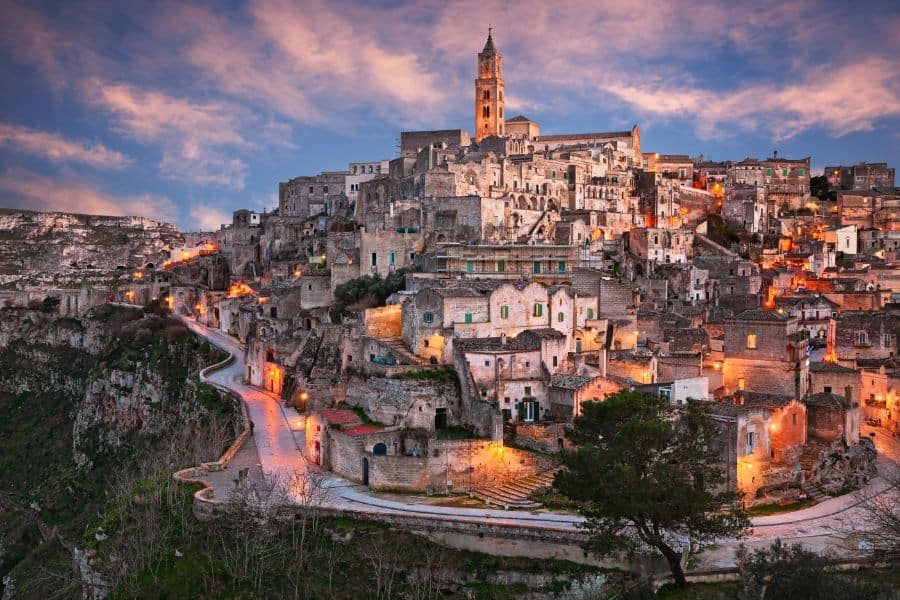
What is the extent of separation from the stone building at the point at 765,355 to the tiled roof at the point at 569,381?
8.72m

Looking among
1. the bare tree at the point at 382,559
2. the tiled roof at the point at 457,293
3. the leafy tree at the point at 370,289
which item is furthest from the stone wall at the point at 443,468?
the leafy tree at the point at 370,289

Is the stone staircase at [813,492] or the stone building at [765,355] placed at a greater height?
the stone building at [765,355]

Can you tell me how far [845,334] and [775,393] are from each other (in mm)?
11094

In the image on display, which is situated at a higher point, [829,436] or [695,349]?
[695,349]

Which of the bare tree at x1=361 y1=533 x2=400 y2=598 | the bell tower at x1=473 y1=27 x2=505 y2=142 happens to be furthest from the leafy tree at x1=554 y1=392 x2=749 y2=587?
the bell tower at x1=473 y1=27 x2=505 y2=142

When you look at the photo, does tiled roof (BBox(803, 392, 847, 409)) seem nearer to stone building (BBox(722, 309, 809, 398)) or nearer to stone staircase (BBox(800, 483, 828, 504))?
stone building (BBox(722, 309, 809, 398))

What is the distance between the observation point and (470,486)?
32.0 meters

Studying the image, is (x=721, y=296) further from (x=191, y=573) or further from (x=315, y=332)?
(x=191, y=573)

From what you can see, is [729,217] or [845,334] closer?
[845,334]

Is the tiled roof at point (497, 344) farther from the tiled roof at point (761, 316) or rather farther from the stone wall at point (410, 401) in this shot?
the tiled roof at point (761, 316)

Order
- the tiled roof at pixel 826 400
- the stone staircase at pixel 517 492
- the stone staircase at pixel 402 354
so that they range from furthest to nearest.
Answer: the stone staircase at pixel 402 354, the tiled roof at pixel 826 400, the stone staircase at pixel 517 492

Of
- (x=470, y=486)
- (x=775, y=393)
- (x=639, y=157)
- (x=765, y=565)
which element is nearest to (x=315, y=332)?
(x=470, y=486)

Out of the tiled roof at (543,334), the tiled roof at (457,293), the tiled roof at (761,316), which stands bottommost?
the tiled roof at (543,334)

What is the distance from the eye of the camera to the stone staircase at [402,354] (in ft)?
129
